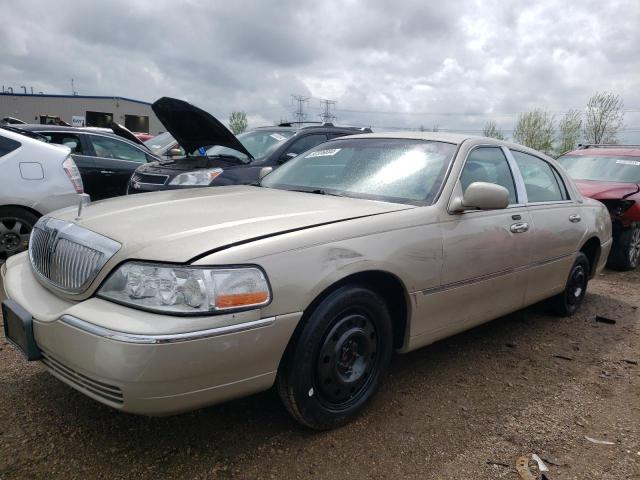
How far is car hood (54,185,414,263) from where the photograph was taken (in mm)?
2232

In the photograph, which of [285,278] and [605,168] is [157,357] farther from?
[605,168]

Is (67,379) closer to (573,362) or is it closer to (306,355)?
(306,355)

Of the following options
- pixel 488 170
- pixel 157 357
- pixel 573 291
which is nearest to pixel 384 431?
pixel 157 357

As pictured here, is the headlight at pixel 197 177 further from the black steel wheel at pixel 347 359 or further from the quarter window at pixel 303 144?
the black steel wheel at pixel 347 359

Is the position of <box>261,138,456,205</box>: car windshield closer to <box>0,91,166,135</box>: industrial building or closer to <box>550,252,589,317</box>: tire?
<box>550,252,589,317</box>: tire

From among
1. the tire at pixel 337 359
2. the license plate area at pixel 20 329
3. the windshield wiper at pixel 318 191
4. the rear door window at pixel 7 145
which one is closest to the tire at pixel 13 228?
the rear door window at pixel 7 145

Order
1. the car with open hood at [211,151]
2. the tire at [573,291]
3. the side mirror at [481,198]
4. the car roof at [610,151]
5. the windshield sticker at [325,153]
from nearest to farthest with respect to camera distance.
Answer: the side mirror at [481,198] < the windshield sticker at [325,153] < the tire at [573,291] < the car with open hood at [211,151] < the car roof at [610,151]

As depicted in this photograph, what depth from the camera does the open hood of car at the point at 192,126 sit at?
6008 millimetres

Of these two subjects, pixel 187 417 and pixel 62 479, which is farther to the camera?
pixel 187 417

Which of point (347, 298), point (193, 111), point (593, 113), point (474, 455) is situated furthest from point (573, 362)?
point (593, 113)

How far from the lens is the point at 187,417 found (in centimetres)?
274

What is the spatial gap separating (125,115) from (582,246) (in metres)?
49.6

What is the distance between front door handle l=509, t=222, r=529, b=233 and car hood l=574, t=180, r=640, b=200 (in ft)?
12.1

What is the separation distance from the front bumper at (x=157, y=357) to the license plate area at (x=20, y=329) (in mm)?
39
